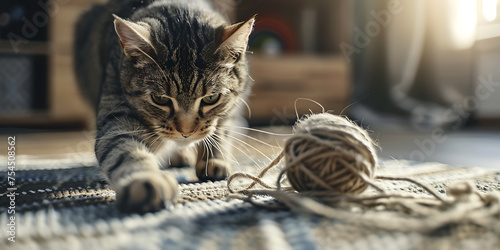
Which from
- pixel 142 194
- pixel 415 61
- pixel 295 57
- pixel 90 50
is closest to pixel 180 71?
pixel 142 194

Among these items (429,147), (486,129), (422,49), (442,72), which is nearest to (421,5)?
(422,49)

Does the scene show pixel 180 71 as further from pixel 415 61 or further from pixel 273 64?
pixel 415 61

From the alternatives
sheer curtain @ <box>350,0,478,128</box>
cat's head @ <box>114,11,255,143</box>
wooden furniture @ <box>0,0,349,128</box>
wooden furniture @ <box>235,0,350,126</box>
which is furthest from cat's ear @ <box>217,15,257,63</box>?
sheer curtain @ <box>350,0,478,128</box>

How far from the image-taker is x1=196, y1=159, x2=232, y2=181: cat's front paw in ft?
3.03

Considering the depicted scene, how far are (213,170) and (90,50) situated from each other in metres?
0.73

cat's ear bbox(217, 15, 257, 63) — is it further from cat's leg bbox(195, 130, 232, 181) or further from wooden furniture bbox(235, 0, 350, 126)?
wooden furniture bbox(235, 0, 350, 126)

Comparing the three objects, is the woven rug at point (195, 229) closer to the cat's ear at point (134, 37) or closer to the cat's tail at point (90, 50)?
the cat's ear at point (134, 37)

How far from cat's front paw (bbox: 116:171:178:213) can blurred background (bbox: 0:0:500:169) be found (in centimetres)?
125

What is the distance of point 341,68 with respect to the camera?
304 centimetres

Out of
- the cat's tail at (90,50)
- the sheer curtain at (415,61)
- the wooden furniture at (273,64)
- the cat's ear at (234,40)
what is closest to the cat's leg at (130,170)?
the cat's ear at (234,40)

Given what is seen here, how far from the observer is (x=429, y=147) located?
1703mm

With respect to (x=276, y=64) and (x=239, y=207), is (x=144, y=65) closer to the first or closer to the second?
(x=239, y=207)

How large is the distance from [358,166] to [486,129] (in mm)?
2339

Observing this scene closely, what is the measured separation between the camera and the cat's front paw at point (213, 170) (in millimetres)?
924
